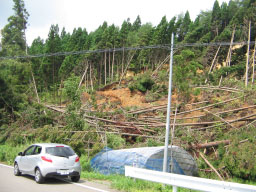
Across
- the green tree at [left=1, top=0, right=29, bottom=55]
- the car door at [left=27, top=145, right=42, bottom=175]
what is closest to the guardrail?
the car door at [left=27, top=145, right=42, bottom=175]

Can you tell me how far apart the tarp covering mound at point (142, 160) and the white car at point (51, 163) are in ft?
7.92

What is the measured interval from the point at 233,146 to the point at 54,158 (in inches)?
374

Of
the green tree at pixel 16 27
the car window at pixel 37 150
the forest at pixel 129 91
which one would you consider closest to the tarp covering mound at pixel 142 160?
the forest at pixel 129 91

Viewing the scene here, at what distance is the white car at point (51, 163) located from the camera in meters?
9.27

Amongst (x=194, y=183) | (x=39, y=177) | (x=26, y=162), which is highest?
(x=194, y=183)

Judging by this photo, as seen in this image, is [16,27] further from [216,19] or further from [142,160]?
[142,160]

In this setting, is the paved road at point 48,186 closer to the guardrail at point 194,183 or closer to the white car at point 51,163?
the white car at point 51,163

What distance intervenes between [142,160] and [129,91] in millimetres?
24548

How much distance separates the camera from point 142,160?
1108 centimetres

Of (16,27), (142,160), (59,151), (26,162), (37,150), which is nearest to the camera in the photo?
(59,151)

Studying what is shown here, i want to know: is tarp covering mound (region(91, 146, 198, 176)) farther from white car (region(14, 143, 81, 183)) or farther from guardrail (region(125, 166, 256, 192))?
guardrail (region(125, 166, 256, 192))

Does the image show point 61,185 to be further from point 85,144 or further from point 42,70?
point 42,70

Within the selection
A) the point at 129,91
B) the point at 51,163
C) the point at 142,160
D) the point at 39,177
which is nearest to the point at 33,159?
the point at 39,177

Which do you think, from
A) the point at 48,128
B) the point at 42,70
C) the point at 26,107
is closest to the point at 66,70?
the point at 42,70
